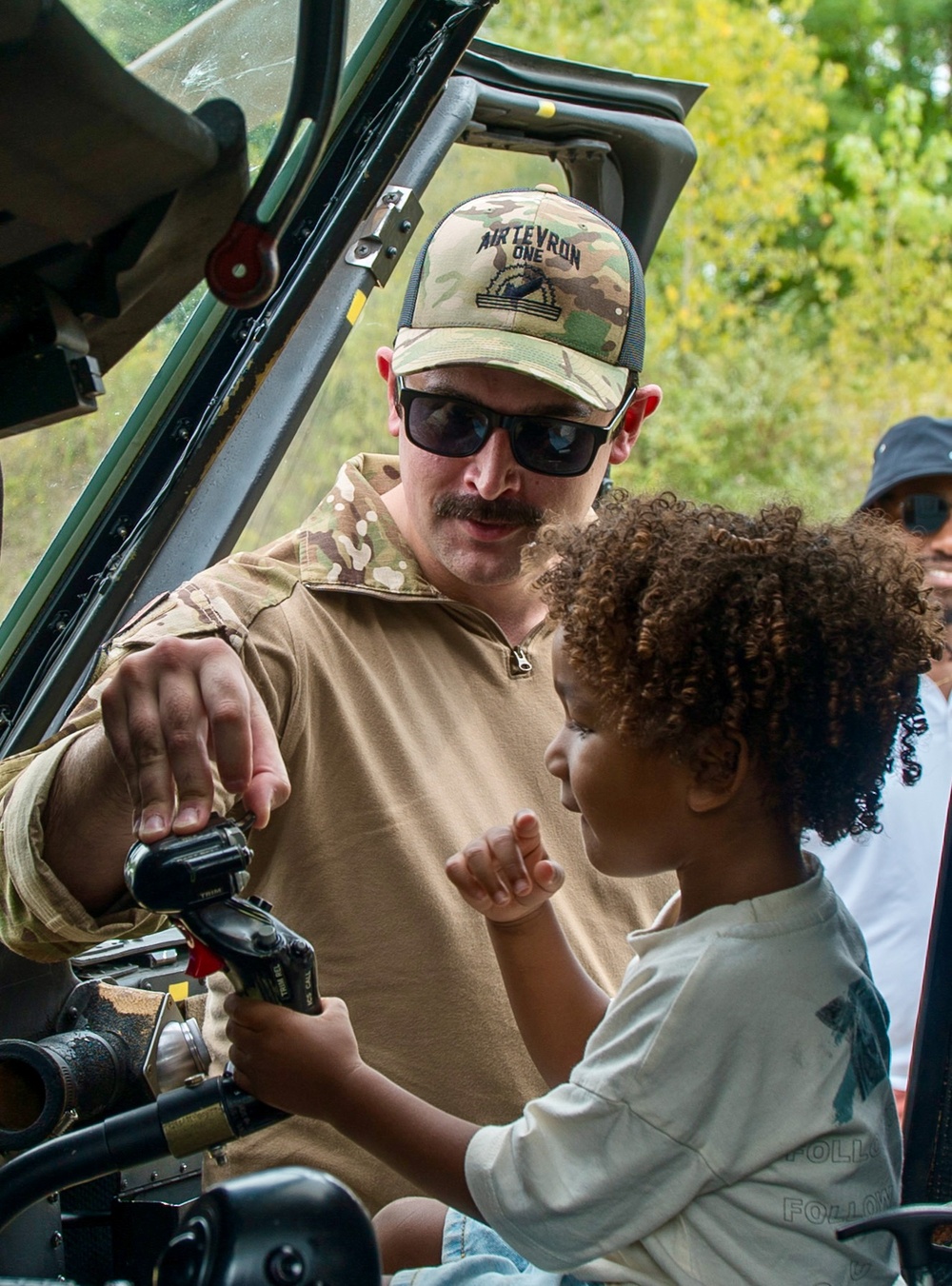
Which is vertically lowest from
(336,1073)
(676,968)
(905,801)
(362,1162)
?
(362,1162)

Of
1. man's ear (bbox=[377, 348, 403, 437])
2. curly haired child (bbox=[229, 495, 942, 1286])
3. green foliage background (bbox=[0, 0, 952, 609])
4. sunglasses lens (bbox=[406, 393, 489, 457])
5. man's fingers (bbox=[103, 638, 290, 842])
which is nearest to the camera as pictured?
man's fingers (bbox=[103, 638, 290, 842])

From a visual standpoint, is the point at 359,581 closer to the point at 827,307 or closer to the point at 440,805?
the point at 440,805

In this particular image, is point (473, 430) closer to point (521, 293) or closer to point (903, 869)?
point (521, 293)

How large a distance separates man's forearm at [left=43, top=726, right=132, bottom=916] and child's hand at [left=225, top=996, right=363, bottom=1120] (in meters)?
0.32

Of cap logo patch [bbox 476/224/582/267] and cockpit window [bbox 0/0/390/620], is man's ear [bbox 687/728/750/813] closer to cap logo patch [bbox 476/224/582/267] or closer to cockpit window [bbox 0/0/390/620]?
cockpit window [bbox 0/0/390/620]

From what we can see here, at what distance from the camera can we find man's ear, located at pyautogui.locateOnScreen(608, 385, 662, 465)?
2.79 metres

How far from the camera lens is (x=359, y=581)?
2383mm

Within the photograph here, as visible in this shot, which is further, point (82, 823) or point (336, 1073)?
point (82, 823)

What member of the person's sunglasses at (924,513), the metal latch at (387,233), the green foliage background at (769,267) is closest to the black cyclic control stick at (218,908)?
the metal latch at (387,233)

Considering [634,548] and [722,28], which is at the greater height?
[722,28]

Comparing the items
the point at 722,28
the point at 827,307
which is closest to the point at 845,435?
the point at 827,307

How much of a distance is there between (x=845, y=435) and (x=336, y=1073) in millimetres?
12087

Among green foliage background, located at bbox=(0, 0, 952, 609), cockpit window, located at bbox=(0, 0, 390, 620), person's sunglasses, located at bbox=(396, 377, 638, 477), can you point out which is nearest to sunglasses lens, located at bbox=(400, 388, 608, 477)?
person's sunglasses, located at bbox=(396, 377, 638, 477)

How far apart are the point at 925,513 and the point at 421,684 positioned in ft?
5.99
